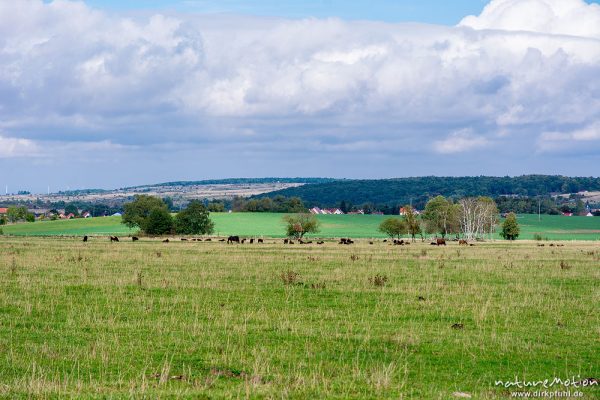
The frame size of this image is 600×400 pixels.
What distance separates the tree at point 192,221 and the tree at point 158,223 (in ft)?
11.6

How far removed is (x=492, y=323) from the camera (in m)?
20.6

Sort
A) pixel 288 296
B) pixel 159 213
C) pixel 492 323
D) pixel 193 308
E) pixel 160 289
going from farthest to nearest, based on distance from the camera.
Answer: pixel 159 213 → pixel 160 289 → pixel 288 296 → pixel 193 308 → pixel 492 323

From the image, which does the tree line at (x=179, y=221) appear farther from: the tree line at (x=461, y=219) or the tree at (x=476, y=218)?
the tree at (x=476, y=218)

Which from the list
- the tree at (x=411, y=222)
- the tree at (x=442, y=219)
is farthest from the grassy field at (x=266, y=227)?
the tree at (x=411, y=222)

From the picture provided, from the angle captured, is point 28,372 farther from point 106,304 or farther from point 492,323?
point 492,323

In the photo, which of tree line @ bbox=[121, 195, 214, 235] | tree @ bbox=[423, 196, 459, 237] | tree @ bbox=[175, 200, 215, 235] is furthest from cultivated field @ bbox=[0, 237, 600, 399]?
tree @ bbox=[423, 196, 459, 237]

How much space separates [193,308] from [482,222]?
435ft

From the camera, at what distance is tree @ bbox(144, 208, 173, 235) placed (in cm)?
12888

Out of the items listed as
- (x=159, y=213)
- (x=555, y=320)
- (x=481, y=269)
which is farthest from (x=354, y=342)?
(x=159, y=213)

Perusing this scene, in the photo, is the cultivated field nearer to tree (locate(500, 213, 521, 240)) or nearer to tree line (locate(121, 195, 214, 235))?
tree line (locate(121, 195, 214, 235))

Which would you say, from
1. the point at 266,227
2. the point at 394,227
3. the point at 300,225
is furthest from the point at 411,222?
the point at 266,227

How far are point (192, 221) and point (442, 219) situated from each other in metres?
48.9

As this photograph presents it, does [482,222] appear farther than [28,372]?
Yes

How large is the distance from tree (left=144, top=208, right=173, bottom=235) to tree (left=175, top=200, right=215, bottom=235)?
3.53 meters
